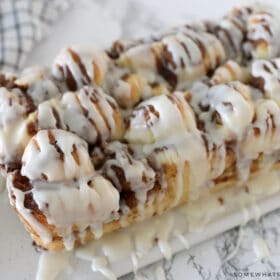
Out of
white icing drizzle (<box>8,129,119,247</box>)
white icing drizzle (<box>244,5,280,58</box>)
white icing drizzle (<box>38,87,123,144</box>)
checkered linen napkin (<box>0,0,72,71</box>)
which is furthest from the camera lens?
checkered linen napkin (<box>0,0,72,71</box>)

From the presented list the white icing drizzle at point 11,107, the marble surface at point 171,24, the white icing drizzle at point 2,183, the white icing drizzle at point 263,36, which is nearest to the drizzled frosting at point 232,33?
the white icing drizzle at point 263,36

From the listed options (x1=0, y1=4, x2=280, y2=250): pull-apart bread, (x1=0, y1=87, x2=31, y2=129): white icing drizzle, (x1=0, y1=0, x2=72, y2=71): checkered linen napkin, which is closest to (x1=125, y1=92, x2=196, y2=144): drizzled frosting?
(x1=0, y1=4, x2=280, y2=250): pull-apart bread

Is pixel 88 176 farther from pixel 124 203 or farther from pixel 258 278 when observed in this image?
pixel 258 278

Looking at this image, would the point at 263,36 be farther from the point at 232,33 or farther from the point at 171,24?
the point at 171,24

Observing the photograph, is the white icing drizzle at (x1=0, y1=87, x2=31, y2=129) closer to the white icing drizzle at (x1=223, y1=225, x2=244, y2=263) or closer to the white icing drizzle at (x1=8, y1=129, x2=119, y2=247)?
the white icing drizzle at (x1=8, y1=129, x2=119, y2=247)

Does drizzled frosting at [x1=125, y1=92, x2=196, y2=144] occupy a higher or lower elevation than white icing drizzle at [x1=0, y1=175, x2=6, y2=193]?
higher
